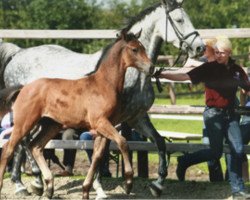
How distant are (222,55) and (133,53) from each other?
955 millimetres

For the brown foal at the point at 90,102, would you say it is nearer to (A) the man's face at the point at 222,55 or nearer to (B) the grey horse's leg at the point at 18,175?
(B) the grey horse's leg at the point at 18,175

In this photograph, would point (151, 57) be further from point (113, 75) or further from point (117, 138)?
point (117, 138)

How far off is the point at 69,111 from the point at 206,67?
5.07 feet

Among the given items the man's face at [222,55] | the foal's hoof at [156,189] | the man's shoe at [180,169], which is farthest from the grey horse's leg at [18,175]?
the man's face at [222,55]

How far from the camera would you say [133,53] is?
8477 mm

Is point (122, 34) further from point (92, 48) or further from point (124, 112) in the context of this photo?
point (92, 48)

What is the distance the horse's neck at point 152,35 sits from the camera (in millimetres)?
9258

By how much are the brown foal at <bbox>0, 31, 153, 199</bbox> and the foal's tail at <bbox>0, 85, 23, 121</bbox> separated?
0.35 meters

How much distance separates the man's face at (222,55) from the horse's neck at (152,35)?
2.75 feet

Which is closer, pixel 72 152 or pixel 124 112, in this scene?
pixel 124 112

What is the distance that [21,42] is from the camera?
35625 millimetres

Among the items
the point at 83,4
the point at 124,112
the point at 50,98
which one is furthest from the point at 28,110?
the point at 83,4

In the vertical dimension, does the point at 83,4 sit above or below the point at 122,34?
below

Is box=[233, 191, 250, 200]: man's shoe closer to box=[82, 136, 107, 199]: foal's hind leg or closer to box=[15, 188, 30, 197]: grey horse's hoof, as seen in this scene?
box=[82, 136, 107, 199]: foal's hind leg
